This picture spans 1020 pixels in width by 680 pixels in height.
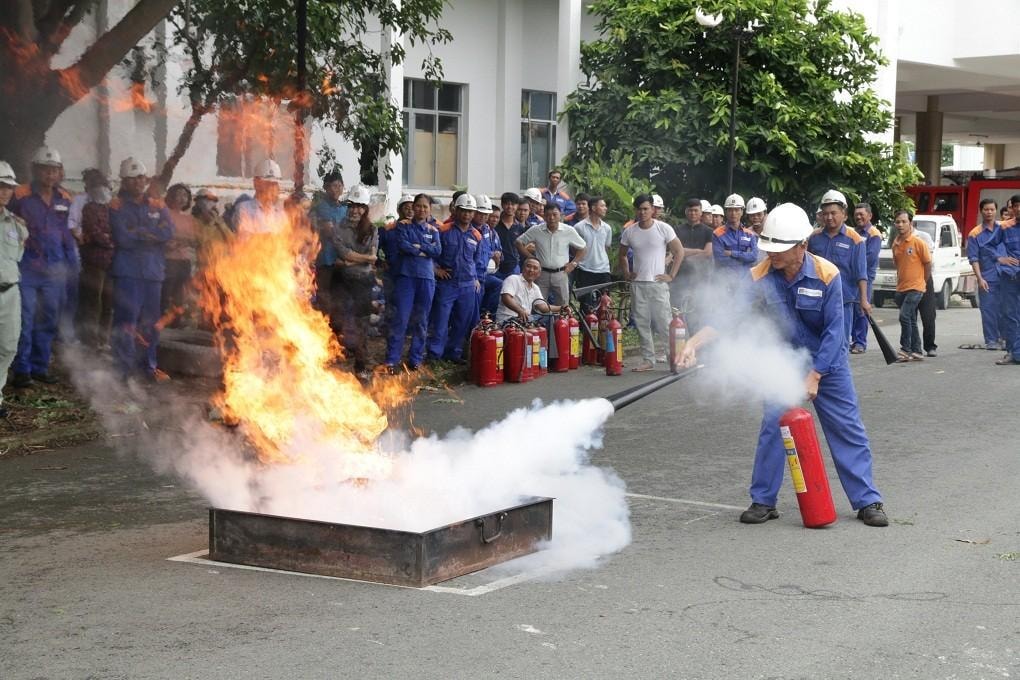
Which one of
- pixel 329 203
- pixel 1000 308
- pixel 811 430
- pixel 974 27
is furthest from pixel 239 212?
pixel 974 27

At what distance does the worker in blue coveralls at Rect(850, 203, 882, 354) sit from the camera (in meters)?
→ 17.6

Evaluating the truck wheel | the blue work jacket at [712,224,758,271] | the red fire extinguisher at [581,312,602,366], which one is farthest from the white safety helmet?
the truck wheel

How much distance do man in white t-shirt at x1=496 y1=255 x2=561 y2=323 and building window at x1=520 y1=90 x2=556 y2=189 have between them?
10.4m

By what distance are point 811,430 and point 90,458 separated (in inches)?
221

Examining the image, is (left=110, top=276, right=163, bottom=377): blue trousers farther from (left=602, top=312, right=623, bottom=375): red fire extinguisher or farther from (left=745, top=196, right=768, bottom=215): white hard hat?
(left=745, top=196, right=768, bottom=215): white hard hat

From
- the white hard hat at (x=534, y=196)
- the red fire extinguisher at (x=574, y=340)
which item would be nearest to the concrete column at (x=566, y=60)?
the white hard hat at (x=534, y=196)

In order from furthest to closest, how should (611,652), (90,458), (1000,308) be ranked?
(1000,308) → (90,458) → (611,652)

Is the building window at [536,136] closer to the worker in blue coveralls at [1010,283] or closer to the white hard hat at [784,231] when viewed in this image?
the worker in blue coveralls at [1010,283]

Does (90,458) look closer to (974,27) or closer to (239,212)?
(239,212)

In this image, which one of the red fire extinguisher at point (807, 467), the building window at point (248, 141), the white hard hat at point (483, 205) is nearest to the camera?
the red fire extinguisher at point (807, 467)

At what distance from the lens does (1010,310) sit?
57.4ft

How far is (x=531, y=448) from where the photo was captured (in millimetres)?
7965

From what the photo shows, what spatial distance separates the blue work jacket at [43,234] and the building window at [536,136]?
46.0 ft

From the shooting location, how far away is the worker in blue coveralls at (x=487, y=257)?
1535cm
